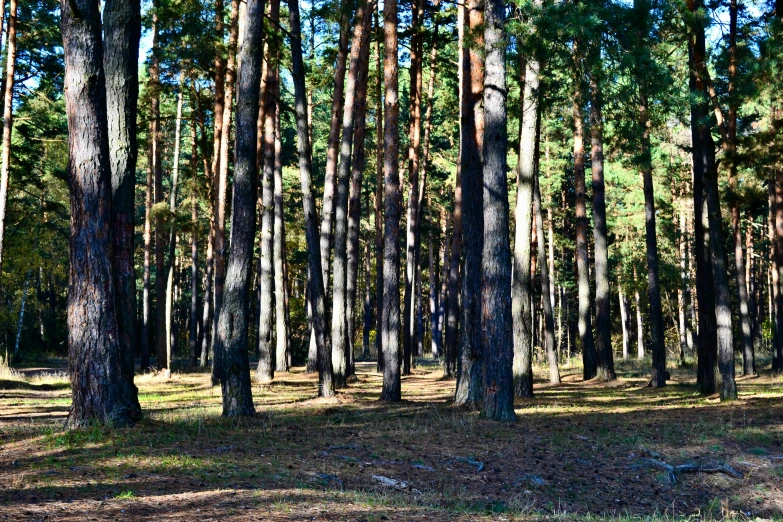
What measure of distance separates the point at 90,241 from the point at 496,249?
6.38 meters

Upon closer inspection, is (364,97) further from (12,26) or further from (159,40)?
(12,26)

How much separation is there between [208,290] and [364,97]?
9.23 metres

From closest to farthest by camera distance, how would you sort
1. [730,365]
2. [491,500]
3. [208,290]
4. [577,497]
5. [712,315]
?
1. [491,500]
2. [577,497]
3. [730,365]
4. [712,315]
5. [208,290]

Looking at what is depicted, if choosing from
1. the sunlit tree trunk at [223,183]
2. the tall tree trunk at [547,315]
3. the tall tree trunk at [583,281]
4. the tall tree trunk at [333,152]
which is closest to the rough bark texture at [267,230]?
the sunlit tree trunk at [223,183]

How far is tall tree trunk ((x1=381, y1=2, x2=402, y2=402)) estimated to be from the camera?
51.9ft

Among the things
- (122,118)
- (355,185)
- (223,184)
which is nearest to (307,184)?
(122,118)

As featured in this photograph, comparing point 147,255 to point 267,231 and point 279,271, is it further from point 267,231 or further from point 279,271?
point 267,231

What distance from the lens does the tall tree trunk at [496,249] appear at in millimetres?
12234

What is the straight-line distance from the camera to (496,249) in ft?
40.4

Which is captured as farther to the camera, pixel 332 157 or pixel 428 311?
pixel 428 311

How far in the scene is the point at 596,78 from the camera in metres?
12.9

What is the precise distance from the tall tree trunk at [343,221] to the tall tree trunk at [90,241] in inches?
293

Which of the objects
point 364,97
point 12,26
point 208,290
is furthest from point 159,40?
point 208,290

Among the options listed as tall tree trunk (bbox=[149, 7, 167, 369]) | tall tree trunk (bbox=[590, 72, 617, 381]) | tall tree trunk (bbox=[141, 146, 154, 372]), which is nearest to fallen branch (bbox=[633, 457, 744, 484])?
tall tree trunk (bbox=[590, 72, 617, 381])
